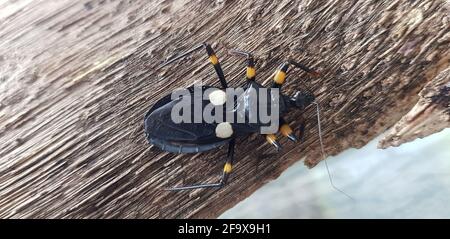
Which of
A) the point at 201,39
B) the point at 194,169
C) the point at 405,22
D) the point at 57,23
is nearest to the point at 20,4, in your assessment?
the point at 57,23

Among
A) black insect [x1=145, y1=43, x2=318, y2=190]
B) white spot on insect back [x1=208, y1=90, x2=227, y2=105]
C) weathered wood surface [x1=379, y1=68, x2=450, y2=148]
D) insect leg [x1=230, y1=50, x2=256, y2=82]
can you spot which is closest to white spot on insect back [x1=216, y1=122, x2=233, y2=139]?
black insect [x1=145, y1=43, x2=318, y2=190]

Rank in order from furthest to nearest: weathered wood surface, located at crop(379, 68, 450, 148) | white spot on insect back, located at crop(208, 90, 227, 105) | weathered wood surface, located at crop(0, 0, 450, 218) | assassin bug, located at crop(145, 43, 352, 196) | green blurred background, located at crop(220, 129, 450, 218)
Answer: green blurred background, located at crop(220, 129, 450, 218) → white spot on insect back, located at crop(208, 90, 227, 105) → assassin bug, located at crop(145, 43, 352, 196) → weathered wood surface, located at crop(0, 0, 450, 218) → weathered wood surface, located at crop(379, 68, 450, 148)

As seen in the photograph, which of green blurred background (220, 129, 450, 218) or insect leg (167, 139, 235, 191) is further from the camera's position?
green blurred background (220, 129, 450, 218)

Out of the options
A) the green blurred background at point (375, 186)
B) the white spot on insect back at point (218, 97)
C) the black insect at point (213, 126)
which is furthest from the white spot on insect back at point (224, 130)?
the green blurred background at point (375, 186)

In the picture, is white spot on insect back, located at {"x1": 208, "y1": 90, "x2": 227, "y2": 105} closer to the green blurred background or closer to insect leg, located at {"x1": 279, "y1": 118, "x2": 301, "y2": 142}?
insect leg, located at {"x1": 279, "y1": 118, "x2": 301, "y2": 142}

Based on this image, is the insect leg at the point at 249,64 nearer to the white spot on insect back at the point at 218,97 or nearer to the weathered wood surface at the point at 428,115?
the white spot on insect back at the point at 218,97

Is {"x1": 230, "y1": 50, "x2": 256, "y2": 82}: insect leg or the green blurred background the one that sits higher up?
{"x1": 230, "y1": 50, "x2": 256, "y2": 82}: insect leg
